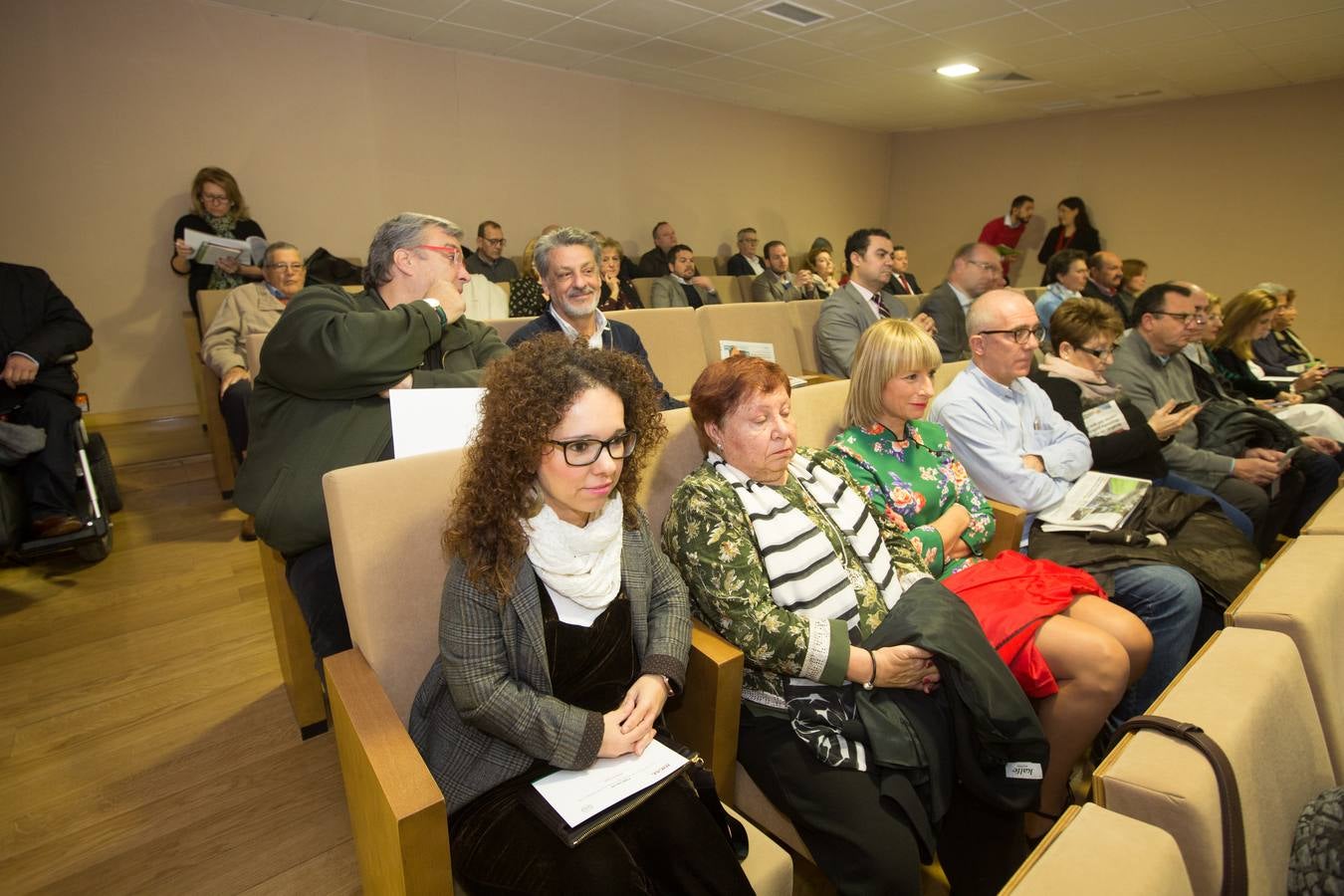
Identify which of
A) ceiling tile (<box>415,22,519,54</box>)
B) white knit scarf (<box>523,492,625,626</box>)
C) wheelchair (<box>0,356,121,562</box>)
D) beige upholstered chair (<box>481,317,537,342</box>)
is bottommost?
wheelchair (<box>0,356,121,562</box>)

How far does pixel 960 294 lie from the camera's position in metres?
3.79

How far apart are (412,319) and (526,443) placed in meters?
0.73

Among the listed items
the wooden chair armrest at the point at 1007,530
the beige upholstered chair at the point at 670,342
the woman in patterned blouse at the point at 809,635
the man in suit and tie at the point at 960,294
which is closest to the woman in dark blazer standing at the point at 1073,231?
the man in suit and tie at the point at 960,294

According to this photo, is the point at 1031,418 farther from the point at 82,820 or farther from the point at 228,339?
the point at 228,339

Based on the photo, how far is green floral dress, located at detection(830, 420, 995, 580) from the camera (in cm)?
173

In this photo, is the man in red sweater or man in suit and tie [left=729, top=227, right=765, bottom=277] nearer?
man in suit and tie [left=729, top=227, right=765, bottom=277]

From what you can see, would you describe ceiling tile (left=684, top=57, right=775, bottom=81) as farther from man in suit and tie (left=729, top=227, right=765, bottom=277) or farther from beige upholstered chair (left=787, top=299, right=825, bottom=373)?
beige upholstered chair (left=787, top=299, right=825, bottom=373)

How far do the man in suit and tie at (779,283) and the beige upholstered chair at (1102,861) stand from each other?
17.3 feet

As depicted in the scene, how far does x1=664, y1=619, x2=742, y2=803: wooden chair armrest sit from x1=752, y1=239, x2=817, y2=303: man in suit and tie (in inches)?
190

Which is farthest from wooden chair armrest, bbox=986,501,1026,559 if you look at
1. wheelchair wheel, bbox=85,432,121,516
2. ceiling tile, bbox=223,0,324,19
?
ceiling tile, bbox=223,0,324,19

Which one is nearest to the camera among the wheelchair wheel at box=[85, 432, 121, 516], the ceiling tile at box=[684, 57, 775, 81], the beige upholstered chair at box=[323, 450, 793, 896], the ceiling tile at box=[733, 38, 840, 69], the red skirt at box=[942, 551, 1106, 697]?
the beige upholstered chair at box=[323, 450, 793, 896]

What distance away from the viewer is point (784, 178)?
321 inches

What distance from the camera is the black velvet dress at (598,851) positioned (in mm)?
954

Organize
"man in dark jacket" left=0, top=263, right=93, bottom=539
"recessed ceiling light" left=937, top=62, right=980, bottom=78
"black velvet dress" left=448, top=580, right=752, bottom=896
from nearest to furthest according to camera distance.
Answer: "black velvet dress" left=448, top=580, right=752, bottom=896, "man in dark jacket" left=0, top=263, right=93, bottom=539, "recessed ceiling light" left=937, top=62, right=980, bottom=78
